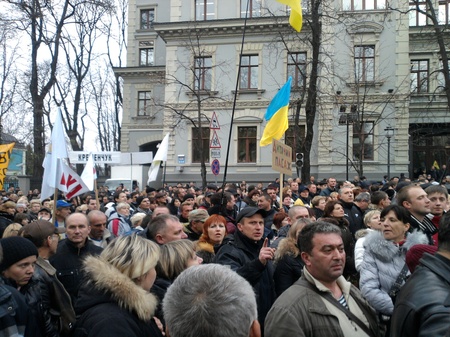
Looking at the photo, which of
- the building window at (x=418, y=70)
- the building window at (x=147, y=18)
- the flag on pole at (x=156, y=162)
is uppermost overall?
the building window at (x=147, y=18)

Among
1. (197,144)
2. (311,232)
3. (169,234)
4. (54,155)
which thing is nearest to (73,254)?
(169,234)

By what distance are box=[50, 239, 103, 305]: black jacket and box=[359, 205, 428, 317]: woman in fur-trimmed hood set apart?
2813 millimetres

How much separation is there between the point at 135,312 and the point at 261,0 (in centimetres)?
3096

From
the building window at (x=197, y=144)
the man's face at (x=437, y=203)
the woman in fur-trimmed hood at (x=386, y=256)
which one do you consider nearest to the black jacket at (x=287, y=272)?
the woman in fur-trimmed hood at (x=386, y=256)

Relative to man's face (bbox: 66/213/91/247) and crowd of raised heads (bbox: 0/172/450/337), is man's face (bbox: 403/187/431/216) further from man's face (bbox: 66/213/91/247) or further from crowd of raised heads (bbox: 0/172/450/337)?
man's face (bbox: 66/213/91/247)

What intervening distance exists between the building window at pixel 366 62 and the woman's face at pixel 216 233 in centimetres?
2588

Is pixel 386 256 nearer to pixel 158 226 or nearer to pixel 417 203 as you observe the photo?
pixel 417 203

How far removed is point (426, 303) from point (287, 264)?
2.22 meters

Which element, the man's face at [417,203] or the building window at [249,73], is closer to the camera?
the man's face at [417,203]

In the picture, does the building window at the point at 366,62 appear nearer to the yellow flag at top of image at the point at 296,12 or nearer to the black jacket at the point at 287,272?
the yellow flag at top of image at the point at 296,12

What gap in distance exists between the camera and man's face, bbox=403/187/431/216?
5.04 meters

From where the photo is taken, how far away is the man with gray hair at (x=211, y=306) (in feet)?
6.54

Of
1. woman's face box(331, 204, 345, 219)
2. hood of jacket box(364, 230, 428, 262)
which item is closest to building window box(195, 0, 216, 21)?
woman's face box(331, 204, 345, 219)

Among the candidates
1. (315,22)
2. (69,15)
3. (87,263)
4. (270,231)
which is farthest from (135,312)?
(69,15)
